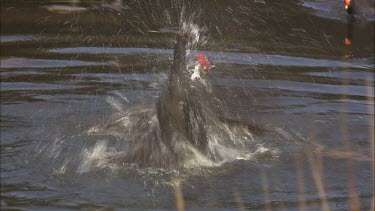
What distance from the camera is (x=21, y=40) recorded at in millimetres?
10391

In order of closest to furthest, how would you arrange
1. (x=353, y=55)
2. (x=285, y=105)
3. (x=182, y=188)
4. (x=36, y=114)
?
1. (x=182, y=188)
2. (x=36, y=114)
3. (x=285, y=105)
4. (x=353, y=55)

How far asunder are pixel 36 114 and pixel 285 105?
2450mm

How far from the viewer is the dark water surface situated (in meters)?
6.55

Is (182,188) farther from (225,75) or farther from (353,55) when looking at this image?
(353,55)

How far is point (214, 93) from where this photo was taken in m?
8.99

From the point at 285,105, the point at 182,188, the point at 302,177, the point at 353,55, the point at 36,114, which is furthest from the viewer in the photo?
the point at 353,55

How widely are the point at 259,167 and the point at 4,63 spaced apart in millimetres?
3502

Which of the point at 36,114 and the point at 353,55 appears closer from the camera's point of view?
the point at 36,114

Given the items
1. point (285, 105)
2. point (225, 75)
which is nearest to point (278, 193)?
point (285, 105)

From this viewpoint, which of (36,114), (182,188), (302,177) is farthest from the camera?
(36,114)

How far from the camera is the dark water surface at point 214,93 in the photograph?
655 centimetres

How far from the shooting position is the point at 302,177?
23.0ft

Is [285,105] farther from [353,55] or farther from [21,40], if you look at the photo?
[21,40]

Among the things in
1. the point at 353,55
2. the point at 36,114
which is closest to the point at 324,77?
the point at 353,55
